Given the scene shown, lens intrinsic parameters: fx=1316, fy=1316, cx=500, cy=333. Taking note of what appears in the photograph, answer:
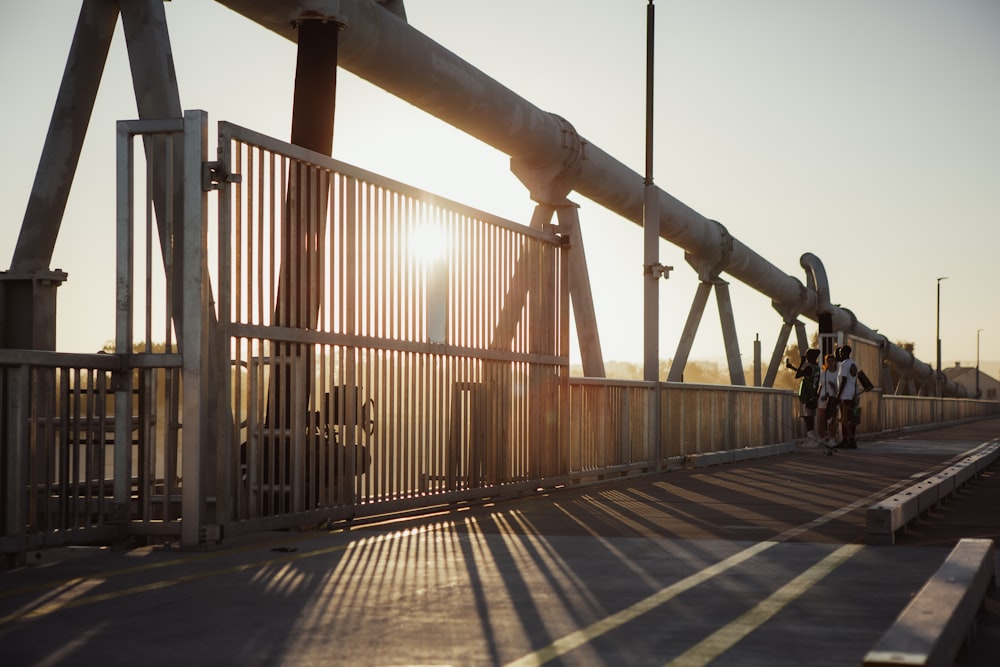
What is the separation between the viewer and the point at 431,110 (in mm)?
19031

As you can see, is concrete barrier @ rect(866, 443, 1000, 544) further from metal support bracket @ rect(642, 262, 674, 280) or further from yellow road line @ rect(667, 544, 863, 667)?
metal support bracket @ rect(642, 262, 674, 280)

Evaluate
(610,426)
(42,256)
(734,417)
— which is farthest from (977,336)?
(42,256)

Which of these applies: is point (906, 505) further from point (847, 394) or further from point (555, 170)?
point (847, 394)

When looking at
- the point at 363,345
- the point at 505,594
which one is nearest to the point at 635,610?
the point at 505,594

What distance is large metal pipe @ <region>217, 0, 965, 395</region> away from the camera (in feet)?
53.0

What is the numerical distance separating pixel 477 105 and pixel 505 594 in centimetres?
1361

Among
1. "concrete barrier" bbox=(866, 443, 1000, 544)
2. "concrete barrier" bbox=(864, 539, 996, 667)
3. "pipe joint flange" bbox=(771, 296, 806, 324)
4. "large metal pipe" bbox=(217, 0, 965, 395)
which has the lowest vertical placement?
"concrete barrier" bbox=(866, 443, 1000, 544)

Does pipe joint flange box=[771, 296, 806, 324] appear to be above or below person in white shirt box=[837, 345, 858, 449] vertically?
above

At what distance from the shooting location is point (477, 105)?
19.9 meters

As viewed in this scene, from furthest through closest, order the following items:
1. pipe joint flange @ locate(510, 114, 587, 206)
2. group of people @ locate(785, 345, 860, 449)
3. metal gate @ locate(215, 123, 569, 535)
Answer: group of people @ locate(785, 345, 860, 449)
pipe joint flange @ locate(510, 114, 587, 206)
metal gate @ locate(215, 123, 569, 535)

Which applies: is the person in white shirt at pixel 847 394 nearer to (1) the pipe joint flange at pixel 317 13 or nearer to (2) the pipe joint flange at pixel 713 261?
(2) the pipe joint flange at pixel 713 261

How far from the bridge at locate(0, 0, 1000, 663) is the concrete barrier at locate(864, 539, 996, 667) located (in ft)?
5.35

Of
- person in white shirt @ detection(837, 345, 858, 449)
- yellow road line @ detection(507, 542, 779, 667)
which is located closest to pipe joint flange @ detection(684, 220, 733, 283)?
person in white shirt @ detection(837, 345, 858, 449)

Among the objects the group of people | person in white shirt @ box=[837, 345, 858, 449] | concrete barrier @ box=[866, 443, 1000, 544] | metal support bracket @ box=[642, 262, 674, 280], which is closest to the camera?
concrete barrier @ box=[866, 443, 1000, 544]
